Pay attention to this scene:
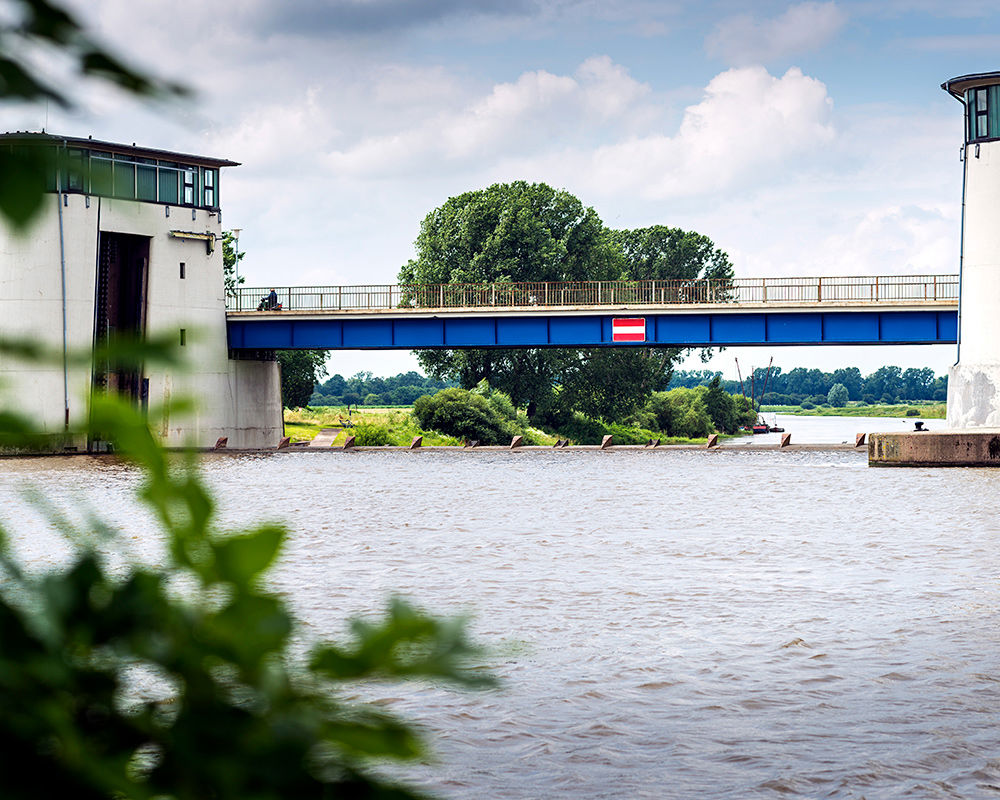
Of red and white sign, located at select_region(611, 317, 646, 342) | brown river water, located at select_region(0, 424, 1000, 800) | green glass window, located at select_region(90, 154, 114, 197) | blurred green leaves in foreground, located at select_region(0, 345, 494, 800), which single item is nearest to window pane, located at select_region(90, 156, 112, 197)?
green glass window, located at select_region(90, 154, 114, 197)

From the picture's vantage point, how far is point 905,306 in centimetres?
4975

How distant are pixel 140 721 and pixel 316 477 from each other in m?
37.0

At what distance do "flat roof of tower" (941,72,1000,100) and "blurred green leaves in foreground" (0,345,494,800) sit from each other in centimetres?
4701

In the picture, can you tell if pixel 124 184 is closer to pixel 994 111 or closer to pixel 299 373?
pixel 994 111

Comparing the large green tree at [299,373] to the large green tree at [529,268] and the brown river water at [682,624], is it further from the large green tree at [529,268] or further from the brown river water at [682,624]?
the brown river water at [682,624]

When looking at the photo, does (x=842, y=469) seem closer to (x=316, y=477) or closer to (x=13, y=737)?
(x=316, y=477)

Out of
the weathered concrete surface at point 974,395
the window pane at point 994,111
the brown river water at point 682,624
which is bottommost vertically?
the brown river water at point 682,624

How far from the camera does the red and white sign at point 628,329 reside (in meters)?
53.4

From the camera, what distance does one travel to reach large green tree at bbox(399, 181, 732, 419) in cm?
7200

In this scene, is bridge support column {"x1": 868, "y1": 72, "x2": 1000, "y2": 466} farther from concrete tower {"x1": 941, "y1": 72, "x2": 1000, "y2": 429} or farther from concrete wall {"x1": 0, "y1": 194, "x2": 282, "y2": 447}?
concrete wall {"x1": 0, "y1": 194, "x2": 282, "y2": 447}

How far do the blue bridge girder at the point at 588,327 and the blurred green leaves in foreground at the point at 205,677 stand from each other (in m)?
51.3

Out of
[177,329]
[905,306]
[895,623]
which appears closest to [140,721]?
[177,329]

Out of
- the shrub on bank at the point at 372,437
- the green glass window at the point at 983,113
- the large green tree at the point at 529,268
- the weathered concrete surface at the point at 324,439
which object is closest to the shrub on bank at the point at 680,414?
the large green tree at the point at 529,268

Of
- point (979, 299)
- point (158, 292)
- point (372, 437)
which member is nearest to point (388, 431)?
point (372, 437)
